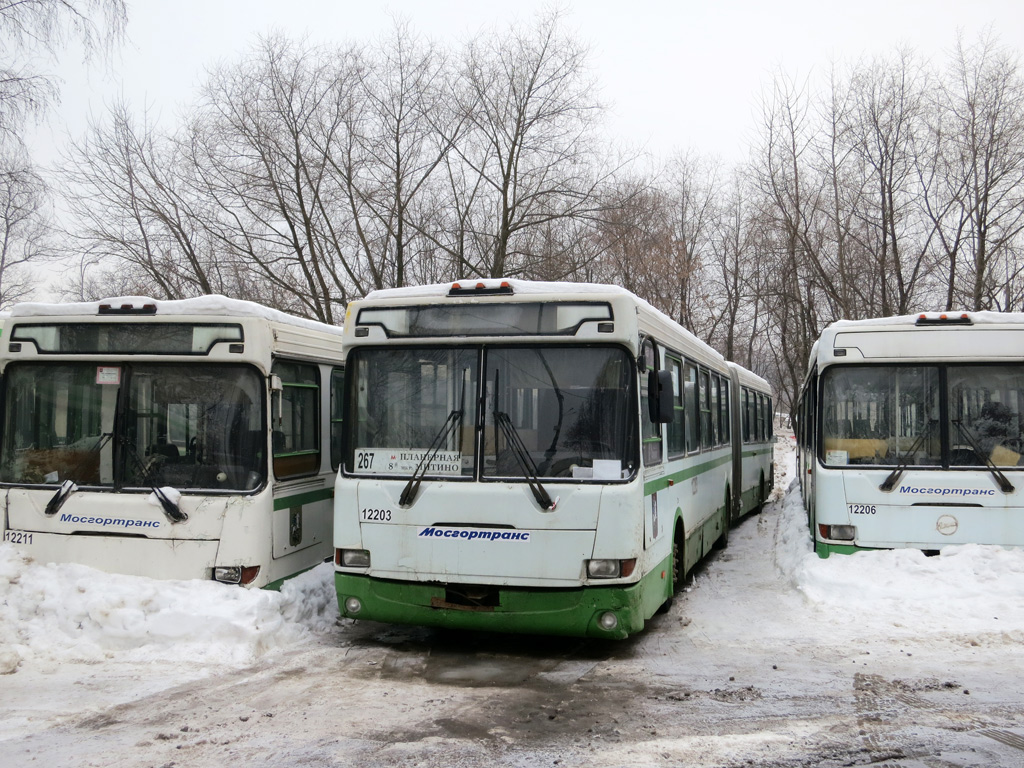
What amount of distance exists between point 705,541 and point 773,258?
18052 mm

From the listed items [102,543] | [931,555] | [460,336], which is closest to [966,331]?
[931,555]

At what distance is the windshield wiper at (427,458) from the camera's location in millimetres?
7285

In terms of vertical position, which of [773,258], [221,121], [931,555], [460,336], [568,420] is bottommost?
[931,555]

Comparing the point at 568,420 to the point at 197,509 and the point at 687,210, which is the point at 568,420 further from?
the point at 687,210

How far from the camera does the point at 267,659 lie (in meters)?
7.26

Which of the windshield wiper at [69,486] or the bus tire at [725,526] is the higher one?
the windshield wiper at [69,486]

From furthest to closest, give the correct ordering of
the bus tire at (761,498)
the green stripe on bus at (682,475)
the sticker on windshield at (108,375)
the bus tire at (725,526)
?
the bus tire at (761,498), the bus tire at (725,526), the sticker on windshield at (108,375), the green stripe on bus at (682,475)

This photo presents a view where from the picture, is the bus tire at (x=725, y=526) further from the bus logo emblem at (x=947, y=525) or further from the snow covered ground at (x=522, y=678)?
the bus logo emblem at (x=947, y=525)

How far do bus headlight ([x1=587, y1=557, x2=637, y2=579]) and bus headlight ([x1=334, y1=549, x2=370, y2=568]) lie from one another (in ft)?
5.86

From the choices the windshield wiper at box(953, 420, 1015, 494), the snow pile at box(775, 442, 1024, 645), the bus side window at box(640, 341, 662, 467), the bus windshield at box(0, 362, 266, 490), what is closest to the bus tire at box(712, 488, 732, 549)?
the snow pile at box(775, 442, 1024, 645)

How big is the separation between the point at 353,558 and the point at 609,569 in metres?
2.05

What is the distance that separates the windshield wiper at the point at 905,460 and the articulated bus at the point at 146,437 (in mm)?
5938

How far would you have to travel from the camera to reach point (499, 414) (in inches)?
287

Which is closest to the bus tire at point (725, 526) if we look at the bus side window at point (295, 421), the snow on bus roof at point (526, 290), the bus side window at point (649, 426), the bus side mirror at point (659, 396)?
the bus side window at point (649, 426)
